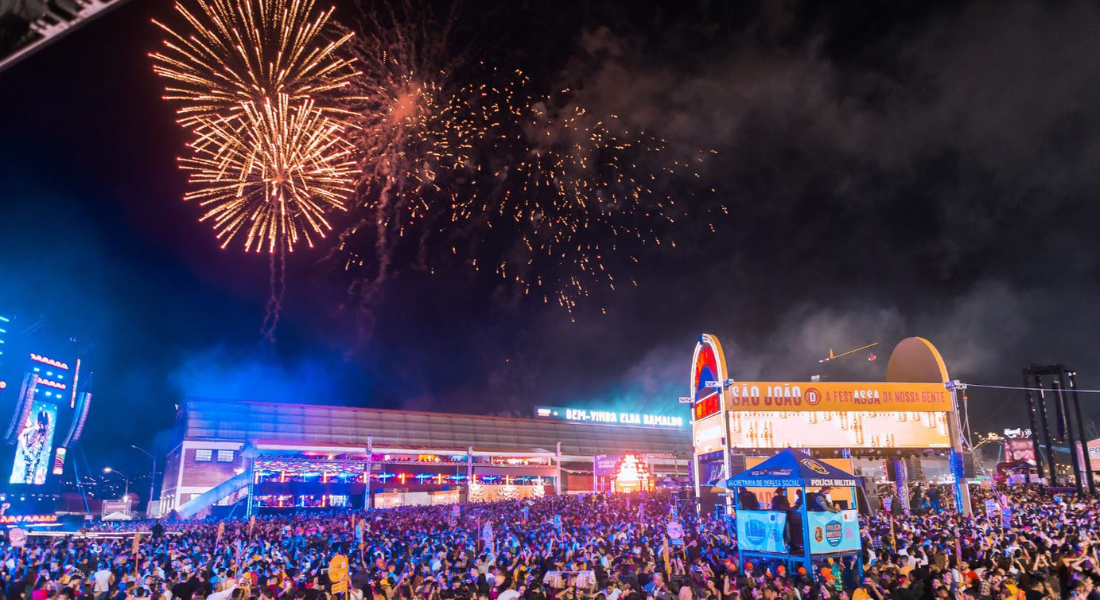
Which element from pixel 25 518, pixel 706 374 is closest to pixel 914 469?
pixel 706 374

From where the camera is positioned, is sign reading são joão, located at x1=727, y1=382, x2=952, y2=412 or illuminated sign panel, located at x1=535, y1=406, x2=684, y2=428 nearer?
sign reading são joão, located at x1=727, y1=382, x2=952, y2=412

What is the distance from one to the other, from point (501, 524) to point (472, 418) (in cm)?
5142

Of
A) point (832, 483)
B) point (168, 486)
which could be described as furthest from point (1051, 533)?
point (168, 486)

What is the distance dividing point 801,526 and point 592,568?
5014 mm

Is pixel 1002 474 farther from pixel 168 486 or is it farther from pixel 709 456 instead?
pixel 168 486

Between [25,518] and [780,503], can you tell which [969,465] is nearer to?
[780,503]

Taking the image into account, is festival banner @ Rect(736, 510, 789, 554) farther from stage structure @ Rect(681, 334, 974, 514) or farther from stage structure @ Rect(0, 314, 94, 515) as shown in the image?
stage structure @ Rect(0, 314, 94, 515)

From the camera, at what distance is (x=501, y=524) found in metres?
32.9

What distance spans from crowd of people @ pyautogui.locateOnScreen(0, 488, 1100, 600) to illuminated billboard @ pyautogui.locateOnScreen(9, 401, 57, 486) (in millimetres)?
31185

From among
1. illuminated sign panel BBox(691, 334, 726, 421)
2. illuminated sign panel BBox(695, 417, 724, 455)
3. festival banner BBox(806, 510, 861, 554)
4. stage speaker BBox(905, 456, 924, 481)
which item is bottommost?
festival banner BBox(806, 510, 861, 554)

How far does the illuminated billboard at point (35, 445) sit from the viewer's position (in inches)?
1884

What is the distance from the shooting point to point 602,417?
312 feet

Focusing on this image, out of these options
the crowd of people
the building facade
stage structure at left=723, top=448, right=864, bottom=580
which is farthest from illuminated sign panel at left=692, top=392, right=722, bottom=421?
stage structure at left=723, top=448, right=864, bottom=580

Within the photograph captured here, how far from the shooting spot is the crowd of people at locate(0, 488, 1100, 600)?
41.3ft
